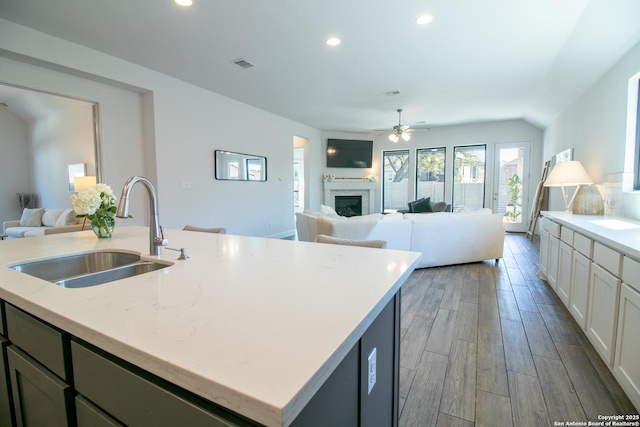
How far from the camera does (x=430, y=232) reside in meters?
4.10

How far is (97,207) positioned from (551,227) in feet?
13.2

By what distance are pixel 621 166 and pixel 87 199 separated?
4502mm

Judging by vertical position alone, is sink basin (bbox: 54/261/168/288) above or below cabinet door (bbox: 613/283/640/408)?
above

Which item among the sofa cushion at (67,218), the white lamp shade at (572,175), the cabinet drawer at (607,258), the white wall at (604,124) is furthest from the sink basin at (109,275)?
the sofa cushion at (67,218)

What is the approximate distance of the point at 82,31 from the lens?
2.97 m

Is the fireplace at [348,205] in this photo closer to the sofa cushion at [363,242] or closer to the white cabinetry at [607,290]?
the white cabinetry at [607,290]

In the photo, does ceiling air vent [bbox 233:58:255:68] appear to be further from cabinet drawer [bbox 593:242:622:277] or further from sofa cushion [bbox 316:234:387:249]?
cabinet drawer [bbox 593:242:622:277]

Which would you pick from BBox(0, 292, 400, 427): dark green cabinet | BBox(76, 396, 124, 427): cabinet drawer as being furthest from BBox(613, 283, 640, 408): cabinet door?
BBox(76, 396, 124, 427): cabinet drawer

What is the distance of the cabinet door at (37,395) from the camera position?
2.54ft

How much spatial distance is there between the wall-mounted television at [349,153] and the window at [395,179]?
0.52m

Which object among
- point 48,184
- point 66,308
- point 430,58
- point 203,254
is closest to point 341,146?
point 430,58

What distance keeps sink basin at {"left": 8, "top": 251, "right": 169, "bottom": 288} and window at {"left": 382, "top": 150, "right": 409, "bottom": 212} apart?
7642 millimetres

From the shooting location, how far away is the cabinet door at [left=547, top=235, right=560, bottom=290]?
3021mm

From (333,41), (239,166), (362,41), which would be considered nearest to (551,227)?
(362,41)
